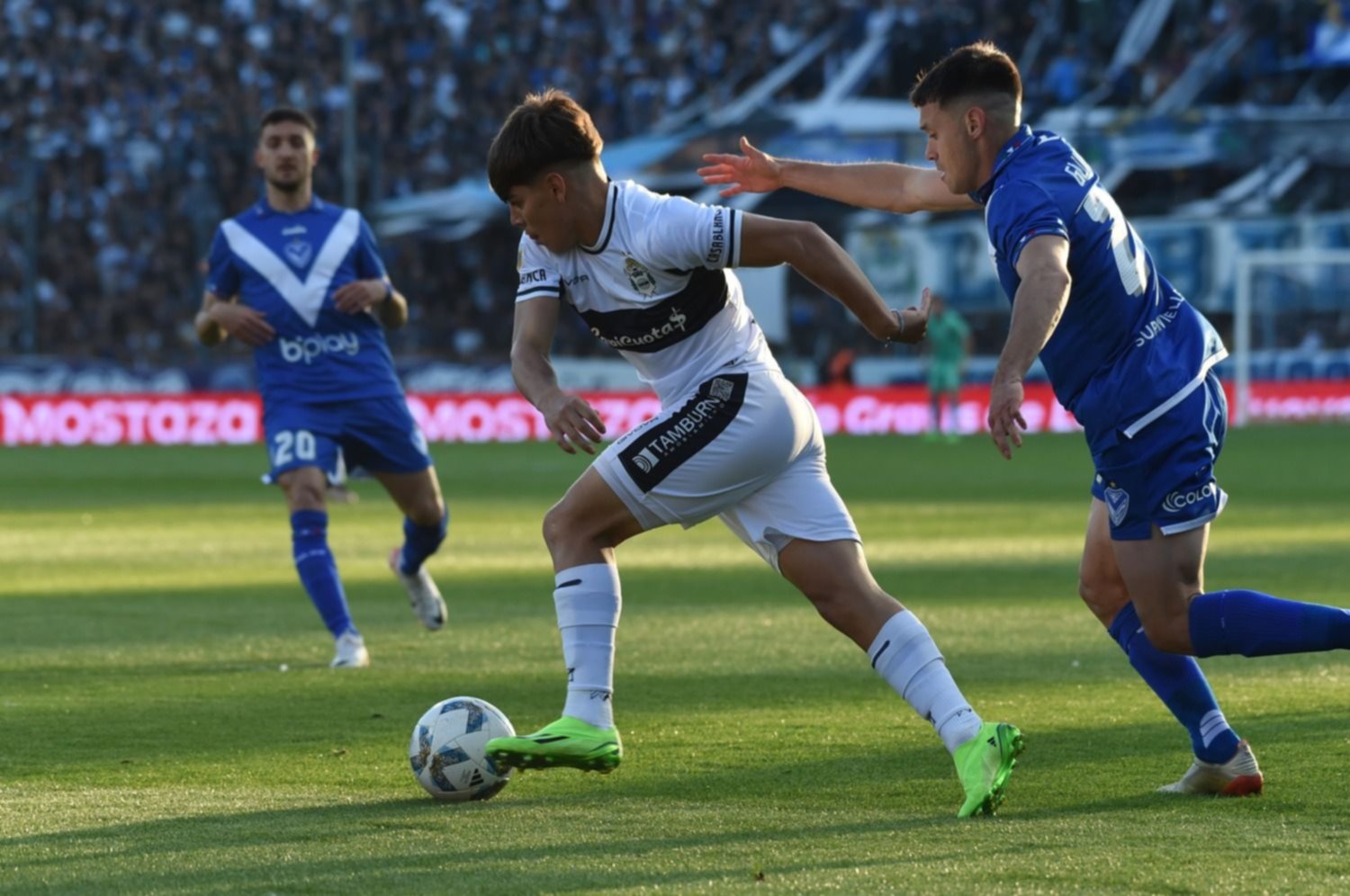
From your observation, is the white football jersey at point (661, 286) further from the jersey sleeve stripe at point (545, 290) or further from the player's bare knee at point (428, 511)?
the player's bare knee at point (428, 511)

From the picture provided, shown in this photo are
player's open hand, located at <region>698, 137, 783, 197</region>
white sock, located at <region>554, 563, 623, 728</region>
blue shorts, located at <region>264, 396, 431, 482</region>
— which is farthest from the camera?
blue shorts, located at <region>264, 396, 431, 482</region>

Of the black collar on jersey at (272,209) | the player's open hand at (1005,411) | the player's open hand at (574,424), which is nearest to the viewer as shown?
the player's open hand at (1005,411)

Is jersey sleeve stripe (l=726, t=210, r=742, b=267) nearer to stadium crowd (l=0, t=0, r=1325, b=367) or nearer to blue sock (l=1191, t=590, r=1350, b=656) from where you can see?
blue sock (l=1191, t=590, r=1350, b=656)

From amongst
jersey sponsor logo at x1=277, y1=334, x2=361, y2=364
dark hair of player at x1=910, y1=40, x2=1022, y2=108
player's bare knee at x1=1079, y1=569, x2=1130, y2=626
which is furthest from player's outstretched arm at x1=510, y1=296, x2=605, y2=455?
jersey sponsor logo at x1=277, y1=334, x2=361, y2=364

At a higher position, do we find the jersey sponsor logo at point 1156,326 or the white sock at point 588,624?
the jersey sponsor logo at point 1156,326

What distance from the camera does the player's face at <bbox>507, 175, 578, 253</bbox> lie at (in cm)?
553

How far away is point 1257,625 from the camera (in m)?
5.30

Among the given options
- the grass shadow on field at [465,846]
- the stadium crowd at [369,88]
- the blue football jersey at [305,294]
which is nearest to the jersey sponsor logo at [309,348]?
the blue football jersey at [305,294]

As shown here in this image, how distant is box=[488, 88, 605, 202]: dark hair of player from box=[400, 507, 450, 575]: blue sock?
418 centimetres

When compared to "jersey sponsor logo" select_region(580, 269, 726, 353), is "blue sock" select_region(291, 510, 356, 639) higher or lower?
→ lower

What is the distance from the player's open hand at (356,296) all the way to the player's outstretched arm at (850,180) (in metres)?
3.19

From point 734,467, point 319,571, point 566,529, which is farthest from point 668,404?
point 319,571

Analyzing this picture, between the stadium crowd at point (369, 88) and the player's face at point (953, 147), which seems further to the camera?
the stadium crowd at point (369, 88)

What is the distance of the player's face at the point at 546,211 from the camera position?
18.1ft
